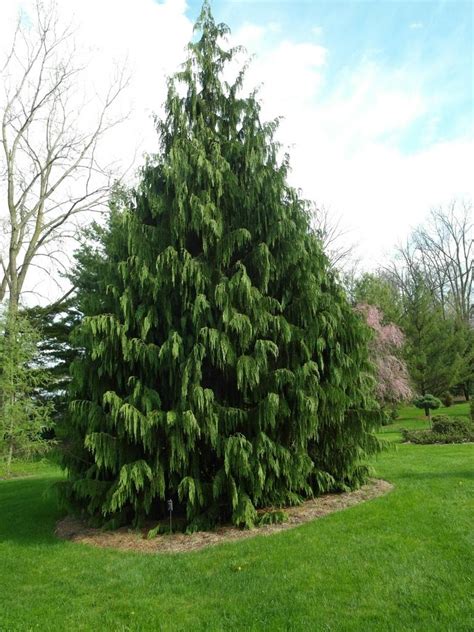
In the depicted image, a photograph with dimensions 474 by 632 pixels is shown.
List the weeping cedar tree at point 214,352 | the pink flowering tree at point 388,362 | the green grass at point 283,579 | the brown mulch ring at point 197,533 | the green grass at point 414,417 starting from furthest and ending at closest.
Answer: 1. the green grass at point 414,417
2. the pink flowering tree at point 388,362
3. the weeping cedar tree at point 214,352
4. the brown mulch ring at point 197,533
5. the green grass at point 283,579

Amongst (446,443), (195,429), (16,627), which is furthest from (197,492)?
(446,443)

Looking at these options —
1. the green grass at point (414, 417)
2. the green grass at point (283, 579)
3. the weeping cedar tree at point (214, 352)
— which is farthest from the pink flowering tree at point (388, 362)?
the green grass at point (283, 579)

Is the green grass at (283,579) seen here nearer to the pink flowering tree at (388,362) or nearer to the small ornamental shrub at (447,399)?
the pink flowering tree at (388,362)

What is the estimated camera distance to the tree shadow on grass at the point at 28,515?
22.4 ft

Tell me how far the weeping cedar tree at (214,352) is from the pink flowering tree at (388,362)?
12009 mm

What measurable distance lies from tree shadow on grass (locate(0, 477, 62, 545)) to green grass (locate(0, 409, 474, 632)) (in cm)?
10

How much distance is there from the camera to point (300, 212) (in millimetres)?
7352

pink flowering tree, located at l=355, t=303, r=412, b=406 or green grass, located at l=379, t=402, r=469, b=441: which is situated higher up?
pink flowering tree, located at l=355, t=303, r=412, b=406

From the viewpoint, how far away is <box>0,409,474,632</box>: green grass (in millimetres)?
3676

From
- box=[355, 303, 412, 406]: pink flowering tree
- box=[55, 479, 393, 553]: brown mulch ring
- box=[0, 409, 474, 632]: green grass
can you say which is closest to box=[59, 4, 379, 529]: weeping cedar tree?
box=[55, 479, 393, 553]: brown mulch ring

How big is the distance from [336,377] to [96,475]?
3665 millimetres

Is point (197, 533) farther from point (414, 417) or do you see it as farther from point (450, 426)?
point (414, 417)

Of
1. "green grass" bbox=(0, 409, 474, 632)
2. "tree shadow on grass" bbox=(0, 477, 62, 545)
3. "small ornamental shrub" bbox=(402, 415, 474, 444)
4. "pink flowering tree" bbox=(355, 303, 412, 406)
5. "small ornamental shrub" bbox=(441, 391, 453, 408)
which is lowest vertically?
"green grass" bbox=(0, 409, 474, 632)

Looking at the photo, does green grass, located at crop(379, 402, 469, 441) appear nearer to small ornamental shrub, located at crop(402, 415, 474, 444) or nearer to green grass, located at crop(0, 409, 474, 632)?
small ornamental shrub, located at crop(402, 415, 474, 444)
